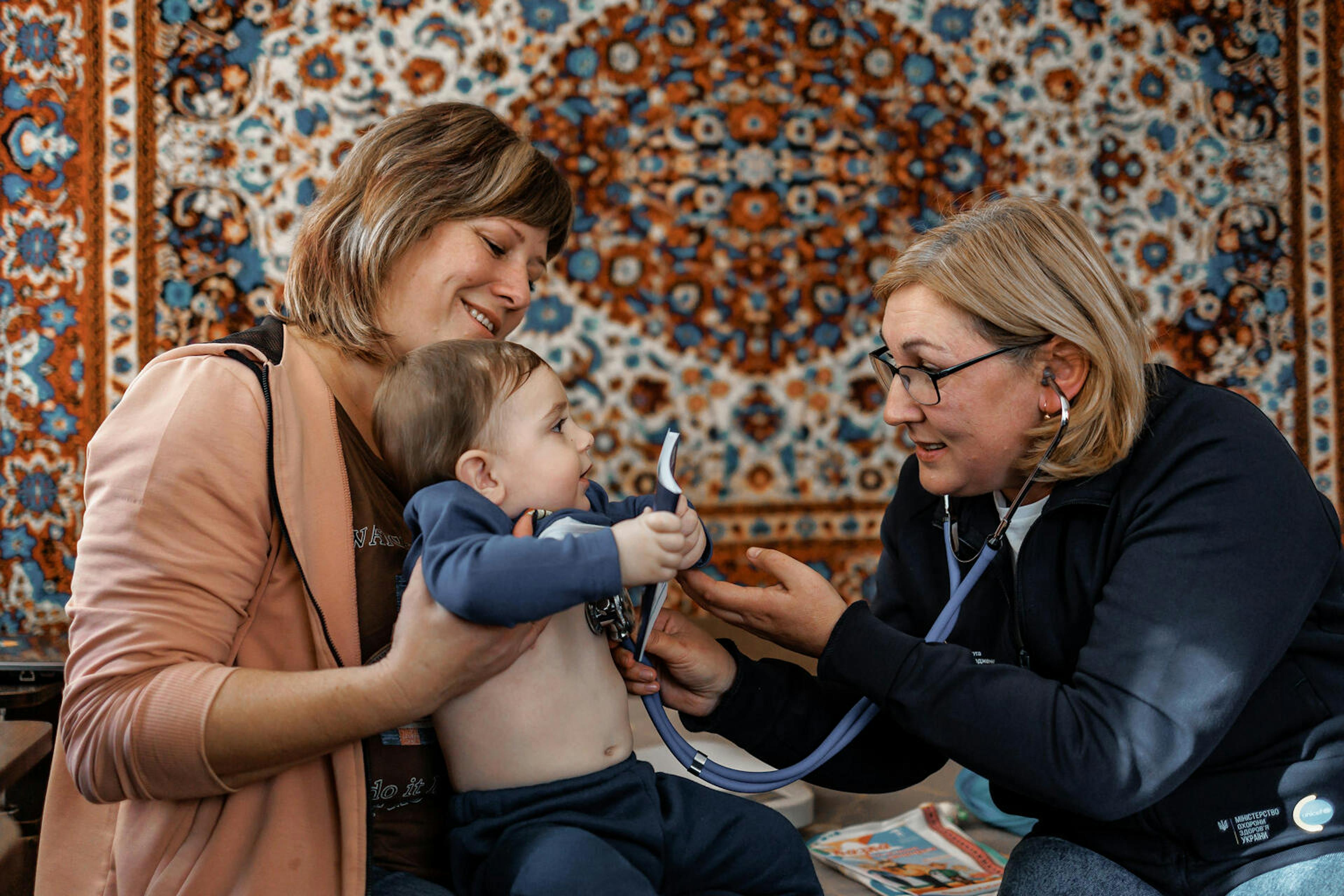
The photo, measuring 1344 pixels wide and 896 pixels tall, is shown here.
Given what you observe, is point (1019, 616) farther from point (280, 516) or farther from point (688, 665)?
point (280, 516)

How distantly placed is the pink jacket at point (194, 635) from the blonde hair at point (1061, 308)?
93 cm

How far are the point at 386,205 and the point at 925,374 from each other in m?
0.84

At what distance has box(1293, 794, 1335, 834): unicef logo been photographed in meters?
1.34

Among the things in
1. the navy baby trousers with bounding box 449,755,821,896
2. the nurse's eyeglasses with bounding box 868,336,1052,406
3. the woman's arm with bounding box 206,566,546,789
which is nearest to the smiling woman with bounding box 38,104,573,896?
the woman's arm with bounding box 206,566,546,789

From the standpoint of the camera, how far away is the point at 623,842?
1247mm

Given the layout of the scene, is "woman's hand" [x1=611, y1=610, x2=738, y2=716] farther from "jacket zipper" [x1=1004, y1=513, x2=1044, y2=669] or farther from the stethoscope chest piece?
"jacket zipper" [x1=1004, y1=513, x2=1044, y2=669]

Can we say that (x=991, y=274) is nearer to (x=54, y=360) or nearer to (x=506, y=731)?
(x=506, y=731)

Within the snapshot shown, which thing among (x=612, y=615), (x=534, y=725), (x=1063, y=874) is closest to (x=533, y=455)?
(x=612, y=615)

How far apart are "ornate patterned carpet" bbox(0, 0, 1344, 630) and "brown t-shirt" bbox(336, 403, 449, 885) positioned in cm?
163

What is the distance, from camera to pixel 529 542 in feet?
3.68

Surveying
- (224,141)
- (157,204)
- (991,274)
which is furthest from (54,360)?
(991,274)

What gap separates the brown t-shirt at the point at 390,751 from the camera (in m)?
1.31

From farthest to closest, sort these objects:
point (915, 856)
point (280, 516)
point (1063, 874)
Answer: point (915, 856), point (1063, 874), point (280, 516)

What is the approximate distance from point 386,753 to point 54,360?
207cm
